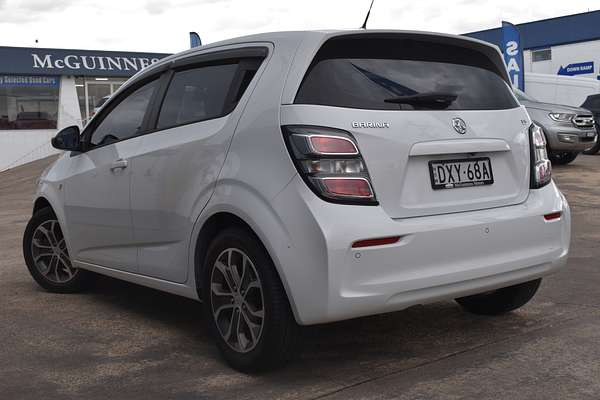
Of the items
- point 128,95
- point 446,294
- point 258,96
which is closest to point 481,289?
point 446,294

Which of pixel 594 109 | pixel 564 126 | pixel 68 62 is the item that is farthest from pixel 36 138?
pixel 564 126

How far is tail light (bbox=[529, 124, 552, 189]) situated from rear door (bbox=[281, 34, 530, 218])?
50 millimetres

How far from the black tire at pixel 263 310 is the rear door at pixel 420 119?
0.60m

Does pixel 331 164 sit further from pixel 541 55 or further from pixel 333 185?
pixel 541 55

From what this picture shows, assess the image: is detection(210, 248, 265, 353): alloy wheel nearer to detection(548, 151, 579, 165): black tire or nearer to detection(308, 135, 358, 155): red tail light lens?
detection(308, 135, 358, 155): red tail light lens

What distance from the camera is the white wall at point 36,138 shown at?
30266 millimetres

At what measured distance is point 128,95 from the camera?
4.96 metres

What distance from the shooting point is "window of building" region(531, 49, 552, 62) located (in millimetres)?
37759

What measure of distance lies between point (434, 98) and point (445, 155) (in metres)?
0.29

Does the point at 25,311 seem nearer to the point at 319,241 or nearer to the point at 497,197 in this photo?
the point at 319,241

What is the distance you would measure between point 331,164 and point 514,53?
22.1 metres

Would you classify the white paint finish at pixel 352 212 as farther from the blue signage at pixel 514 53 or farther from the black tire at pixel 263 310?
the blue signage at pixel 514 53

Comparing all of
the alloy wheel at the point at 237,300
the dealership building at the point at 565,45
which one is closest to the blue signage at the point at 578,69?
the dealership building at the point at 565,45

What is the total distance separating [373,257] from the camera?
3332 millimetres
